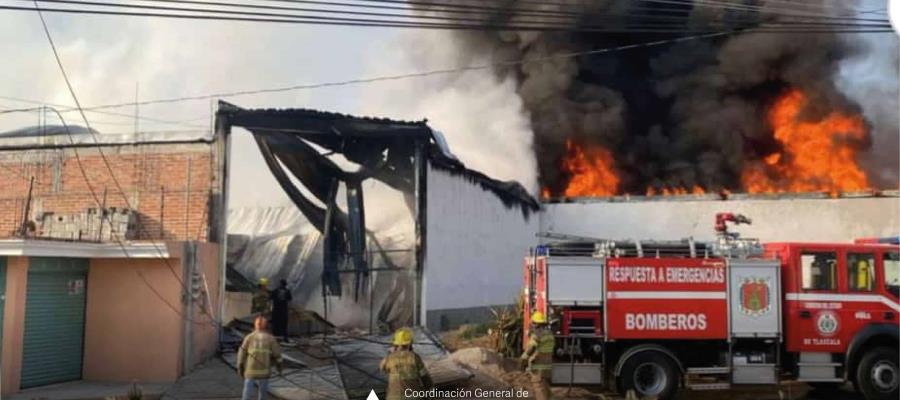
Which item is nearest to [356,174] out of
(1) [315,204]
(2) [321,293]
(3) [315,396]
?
(1) [315,204]

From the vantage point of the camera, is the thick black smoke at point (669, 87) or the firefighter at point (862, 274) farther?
the thick black smoke at point (669, 87)

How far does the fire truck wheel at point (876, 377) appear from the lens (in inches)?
413

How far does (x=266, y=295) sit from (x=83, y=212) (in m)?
3.83

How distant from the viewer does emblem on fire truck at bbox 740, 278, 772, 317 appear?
10.6 metres

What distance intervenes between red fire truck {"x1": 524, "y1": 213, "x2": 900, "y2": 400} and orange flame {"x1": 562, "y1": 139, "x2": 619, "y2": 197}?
16.2 meters

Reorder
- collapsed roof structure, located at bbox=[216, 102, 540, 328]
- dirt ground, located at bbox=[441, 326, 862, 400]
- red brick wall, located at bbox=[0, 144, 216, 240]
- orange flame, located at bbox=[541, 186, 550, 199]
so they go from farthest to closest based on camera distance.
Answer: orange flame, located at bbox=[541, 186, 550, 199], collapsed roof structure, located at bbox=[216, 102, 540, 328], red brick wall, located at bbox=[0, 144, 216, 240], dirt ground, located at bbox=[441, 326, 862, 400]

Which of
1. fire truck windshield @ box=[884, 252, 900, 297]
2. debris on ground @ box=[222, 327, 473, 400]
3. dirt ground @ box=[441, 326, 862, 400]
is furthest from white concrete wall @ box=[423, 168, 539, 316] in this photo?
fire truck windshield @ box=[884, 252, 900, 297]

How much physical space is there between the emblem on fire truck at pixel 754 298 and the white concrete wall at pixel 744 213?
12071mm

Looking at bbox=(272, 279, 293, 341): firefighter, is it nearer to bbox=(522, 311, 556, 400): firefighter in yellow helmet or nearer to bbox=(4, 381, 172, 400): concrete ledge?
bbox=(4, 381, 172, 400): concrete ledge

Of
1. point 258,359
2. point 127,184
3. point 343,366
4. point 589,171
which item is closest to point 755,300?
point 343,366

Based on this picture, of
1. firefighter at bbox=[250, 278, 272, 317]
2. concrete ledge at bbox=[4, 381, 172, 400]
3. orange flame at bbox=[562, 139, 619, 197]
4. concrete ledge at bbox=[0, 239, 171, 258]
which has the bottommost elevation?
concrete ledge at bbox=[4, 381, 172, 400]

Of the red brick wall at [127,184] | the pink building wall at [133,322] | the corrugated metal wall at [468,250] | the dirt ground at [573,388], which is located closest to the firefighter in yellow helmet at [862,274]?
the dirt ground at [573,388]

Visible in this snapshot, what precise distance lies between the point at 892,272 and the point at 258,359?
8414 millimetres

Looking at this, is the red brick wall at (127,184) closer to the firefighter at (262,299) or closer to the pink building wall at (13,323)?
the firefighter at (262,299)
